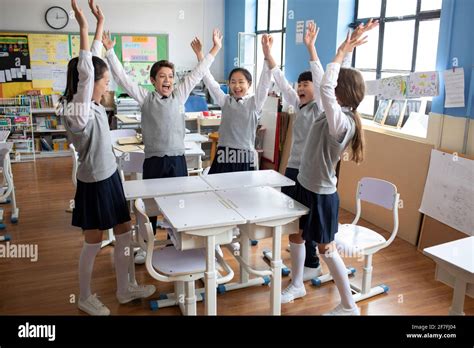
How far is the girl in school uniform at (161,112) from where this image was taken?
2770 millimetres

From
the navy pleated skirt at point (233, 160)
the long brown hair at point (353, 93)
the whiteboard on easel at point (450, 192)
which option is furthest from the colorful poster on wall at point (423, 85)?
the long brown hair at point (353, 93)

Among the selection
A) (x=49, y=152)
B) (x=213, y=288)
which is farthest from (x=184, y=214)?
(x=49, y=152)

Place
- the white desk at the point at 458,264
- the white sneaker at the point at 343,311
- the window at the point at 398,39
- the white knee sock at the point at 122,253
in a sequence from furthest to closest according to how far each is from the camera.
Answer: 1. the window at the point at 398,39
2. the white knee sock at the point at 122,253
3. the white sneaker at the point at 343,311
4. the white desk at the point at 458,264

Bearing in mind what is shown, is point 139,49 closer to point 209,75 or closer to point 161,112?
point 209,75

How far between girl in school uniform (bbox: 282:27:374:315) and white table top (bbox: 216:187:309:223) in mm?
101

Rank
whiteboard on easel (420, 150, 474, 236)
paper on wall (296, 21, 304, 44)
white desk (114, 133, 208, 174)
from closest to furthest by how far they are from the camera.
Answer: whiteboard on easel (420, 150, 474, 236) < white desk (114, 133, 208, 174) < paper on wall (296, 21, 304, 44)

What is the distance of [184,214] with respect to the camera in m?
2.05

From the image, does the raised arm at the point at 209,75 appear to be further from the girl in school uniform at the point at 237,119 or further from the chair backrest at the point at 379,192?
the chair backrest at the point at 379,192

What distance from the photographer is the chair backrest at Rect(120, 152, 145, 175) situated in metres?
3.33

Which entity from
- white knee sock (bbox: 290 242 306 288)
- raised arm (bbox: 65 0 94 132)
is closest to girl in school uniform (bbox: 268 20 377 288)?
white knee sock (bbox: 290 242 306 288)

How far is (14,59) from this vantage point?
670 centimetres

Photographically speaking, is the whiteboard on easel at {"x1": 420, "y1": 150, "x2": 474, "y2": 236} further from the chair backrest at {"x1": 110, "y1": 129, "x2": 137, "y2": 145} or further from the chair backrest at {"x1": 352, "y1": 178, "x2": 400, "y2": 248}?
the chair backrest at {"x1": 110, "y1": 129, "x2": 137, "y2": 145}

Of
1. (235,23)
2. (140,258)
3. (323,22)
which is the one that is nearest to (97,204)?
(140,258)

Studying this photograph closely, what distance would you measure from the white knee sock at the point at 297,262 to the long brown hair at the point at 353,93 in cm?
75
